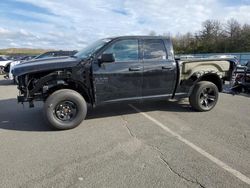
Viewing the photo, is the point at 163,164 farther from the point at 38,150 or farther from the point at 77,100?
the point at 77,100

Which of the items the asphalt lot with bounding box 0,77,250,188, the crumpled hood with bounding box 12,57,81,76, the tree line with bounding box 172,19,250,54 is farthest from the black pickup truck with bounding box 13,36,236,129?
the tree line with bounding box 172,19,250,54

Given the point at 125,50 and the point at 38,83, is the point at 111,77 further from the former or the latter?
the point at 38,83

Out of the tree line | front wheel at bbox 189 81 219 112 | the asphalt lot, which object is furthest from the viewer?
the tree line

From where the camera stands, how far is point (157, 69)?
20.5 ft

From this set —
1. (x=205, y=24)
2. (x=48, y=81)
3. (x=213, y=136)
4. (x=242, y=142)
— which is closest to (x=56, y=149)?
(x=48, y=81)

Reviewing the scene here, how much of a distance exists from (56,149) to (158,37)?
368cm

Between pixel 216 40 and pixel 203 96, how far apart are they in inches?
1809

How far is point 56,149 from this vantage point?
4.52 metres

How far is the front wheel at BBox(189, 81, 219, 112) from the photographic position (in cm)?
684

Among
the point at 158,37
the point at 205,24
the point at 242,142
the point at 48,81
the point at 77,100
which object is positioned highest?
the point at 205,24

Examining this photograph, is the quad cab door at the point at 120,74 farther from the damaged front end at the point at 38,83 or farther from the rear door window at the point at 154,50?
the damaged front end at the point at 38,83

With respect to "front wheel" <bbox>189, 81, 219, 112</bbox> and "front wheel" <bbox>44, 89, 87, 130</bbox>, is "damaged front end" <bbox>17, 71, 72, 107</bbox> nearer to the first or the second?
"front wheel" <bbox>44, 89, 87, 130</bbox>

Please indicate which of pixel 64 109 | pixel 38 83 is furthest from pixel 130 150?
pixel 38 83

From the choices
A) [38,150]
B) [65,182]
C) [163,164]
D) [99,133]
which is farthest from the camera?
[99,133]
